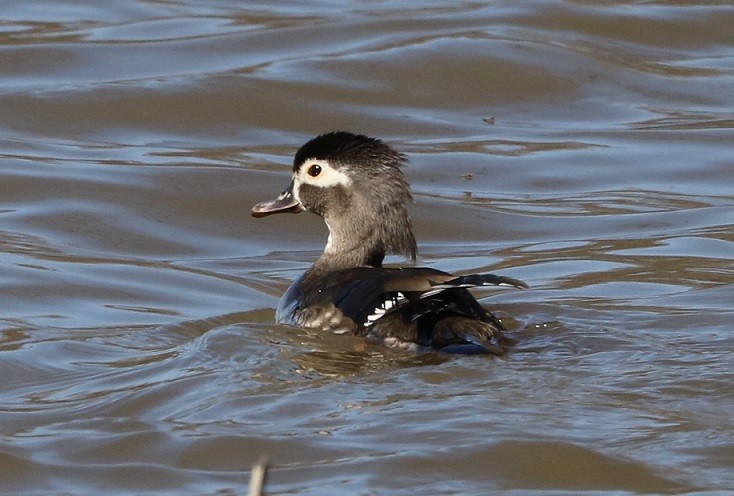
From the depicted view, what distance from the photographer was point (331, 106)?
47.2ft

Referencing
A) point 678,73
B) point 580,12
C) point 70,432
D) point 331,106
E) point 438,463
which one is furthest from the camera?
point 580,12

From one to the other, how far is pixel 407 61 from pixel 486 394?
853cm

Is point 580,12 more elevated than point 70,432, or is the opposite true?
point 580,12

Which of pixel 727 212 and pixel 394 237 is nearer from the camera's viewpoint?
pixel 394 237

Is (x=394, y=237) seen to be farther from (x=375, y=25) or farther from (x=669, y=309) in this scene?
(x=375, y=25)

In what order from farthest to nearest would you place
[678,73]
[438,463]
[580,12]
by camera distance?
1. [580,12]
2. [678,73]
3. [438,463]

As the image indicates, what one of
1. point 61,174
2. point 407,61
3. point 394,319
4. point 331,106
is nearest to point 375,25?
point 407,61

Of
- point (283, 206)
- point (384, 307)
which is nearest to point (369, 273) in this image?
point (384, 307)

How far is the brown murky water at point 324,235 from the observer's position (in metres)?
6.46

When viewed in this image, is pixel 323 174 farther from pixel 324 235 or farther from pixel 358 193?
pixel 324 235

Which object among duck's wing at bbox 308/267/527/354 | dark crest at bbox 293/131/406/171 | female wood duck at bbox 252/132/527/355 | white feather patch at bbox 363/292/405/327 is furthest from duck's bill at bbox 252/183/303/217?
white feather patch at bbox 363/292/405/327

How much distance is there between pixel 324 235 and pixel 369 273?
10.9 feet

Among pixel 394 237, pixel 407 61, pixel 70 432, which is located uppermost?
pixel 407 61

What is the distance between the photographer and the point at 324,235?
11.8 meters
